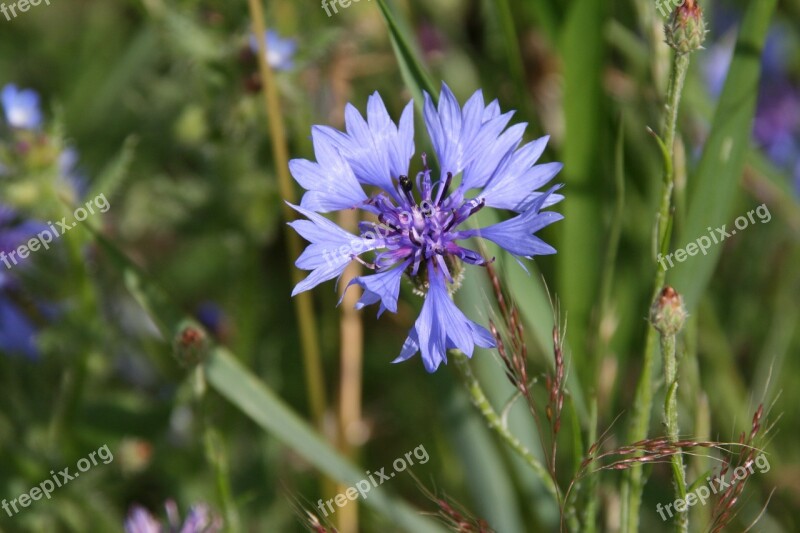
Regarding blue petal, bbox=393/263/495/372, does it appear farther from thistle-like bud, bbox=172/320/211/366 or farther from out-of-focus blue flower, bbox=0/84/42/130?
out-of-focus blue flower, bbox=0/84/42/130

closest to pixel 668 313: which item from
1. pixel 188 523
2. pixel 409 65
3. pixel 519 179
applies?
pixel 519 179

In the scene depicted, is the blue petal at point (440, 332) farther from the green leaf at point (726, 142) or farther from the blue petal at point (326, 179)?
the green leaf at point (726, 142)

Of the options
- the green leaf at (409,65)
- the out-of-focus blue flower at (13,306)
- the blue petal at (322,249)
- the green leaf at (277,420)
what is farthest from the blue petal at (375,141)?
the out-of-focus blue flower at (13,306)

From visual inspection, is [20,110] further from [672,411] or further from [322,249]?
[672,411]

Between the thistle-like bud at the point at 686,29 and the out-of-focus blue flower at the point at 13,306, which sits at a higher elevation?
the out-of-focus blue flower at the point at 13,306

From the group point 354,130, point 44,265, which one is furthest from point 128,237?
point 354,130

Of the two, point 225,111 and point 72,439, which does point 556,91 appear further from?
point 72,439

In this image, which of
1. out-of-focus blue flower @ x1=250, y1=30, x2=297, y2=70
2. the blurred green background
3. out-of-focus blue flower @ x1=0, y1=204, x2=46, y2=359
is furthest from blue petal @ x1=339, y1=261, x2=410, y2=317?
out-of-focus blue flower @ x1=0, y1=204, x2=46, y2=359
